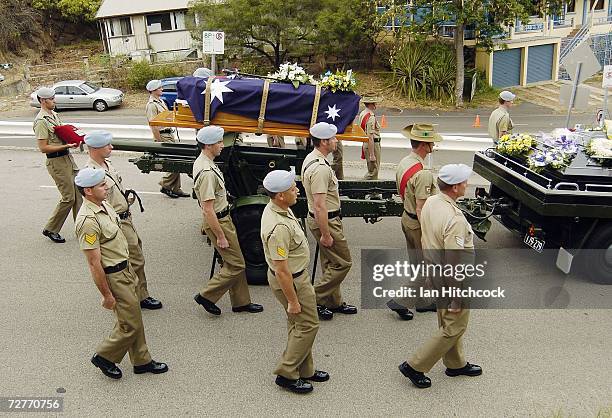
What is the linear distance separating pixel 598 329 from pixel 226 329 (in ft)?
11.4

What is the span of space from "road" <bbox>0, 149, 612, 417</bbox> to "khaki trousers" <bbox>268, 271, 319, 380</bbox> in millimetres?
267

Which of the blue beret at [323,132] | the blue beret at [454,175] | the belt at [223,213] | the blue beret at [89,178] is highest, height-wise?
the blue beret at [323,132]

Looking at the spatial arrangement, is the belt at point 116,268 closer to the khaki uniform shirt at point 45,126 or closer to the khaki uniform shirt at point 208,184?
the khaki uniform shirt at point 208,184

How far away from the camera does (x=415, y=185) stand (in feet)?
16.8

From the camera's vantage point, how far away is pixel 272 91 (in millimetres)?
6051

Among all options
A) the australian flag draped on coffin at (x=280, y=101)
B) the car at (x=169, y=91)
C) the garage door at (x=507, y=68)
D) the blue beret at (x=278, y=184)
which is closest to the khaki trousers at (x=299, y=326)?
the blue beret at (x=278, y=184)

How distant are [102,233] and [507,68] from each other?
78.9ft

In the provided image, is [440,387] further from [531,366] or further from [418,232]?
[418,232]

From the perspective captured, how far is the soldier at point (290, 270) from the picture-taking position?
4039 millimetres

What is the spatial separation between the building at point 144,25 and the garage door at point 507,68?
15.7m

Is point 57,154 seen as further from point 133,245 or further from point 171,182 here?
point 133,245

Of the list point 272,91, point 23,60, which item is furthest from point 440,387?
point 23,60

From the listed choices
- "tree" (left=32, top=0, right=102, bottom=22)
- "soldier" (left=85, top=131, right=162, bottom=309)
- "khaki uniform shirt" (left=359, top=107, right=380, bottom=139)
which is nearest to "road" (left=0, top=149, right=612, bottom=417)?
"soldier" (left=85, top=131, right=162, bottom=309)

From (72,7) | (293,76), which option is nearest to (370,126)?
(293,76)
